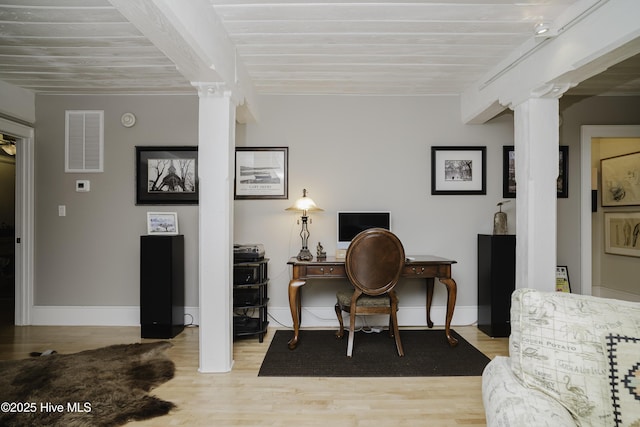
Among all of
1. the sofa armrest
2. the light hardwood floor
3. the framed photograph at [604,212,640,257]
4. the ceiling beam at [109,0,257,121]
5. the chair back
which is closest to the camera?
the sofa armrest

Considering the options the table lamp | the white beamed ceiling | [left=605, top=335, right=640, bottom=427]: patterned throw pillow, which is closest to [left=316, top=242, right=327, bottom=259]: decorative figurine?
the table lamp

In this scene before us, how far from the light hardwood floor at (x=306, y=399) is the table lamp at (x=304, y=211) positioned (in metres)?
0.95

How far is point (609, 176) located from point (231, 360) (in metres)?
5.00

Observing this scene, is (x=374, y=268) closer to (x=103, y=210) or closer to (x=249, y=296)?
(x=249, y=296)

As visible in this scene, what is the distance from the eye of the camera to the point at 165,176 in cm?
366

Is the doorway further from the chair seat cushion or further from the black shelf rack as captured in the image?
the chair seat cushion

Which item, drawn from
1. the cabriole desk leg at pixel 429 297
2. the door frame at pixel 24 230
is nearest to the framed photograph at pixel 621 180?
the cabriole desk leg at pixel 429 297

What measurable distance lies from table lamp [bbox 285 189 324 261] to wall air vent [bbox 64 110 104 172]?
2194 millimetres

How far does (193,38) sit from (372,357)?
2.58m

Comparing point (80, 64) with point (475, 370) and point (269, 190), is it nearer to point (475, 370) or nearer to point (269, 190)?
point (269, 190)

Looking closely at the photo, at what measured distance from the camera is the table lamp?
322 centimetres

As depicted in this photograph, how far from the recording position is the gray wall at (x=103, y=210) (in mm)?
3652

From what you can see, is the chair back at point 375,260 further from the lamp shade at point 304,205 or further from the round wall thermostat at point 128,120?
the round wall thermostat at point 128,120

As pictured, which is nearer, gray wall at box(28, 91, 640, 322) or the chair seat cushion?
the chair seat cushion
